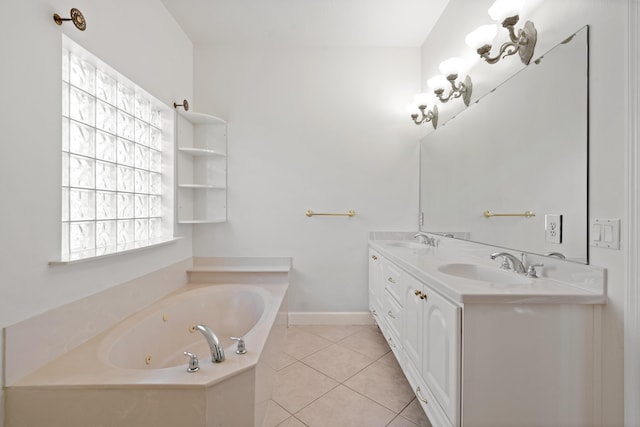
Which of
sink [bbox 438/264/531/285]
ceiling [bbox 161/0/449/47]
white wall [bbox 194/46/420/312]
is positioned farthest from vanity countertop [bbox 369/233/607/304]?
ceiling [bbox 161/0/449/47]

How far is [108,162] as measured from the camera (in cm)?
166

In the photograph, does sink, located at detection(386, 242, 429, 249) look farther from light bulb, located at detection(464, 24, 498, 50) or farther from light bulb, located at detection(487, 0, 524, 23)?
light bulb, located at detection(487, 0, 524, 23)

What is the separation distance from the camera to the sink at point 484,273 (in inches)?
47.5

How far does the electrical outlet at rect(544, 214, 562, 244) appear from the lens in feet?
3.68

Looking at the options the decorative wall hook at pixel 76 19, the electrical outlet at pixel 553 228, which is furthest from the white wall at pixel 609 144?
the decorative wall hook at pixel 76 19

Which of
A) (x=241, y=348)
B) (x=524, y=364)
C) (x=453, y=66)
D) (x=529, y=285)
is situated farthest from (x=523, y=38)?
(x=241, y=348)

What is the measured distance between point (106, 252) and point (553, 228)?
215cm

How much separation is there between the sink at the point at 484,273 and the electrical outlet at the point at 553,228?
0.64ft

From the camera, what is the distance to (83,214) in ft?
4.95

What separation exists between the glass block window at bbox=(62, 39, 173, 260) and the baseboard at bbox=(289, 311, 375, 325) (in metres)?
1.35

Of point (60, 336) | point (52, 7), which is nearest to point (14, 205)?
point (60, 336)

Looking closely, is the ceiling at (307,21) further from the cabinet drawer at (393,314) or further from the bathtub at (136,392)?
the bathtub at (136,392)

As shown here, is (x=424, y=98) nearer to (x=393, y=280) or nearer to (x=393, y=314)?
(x=393, y=280)

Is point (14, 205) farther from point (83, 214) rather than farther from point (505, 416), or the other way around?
point (505, 416)
